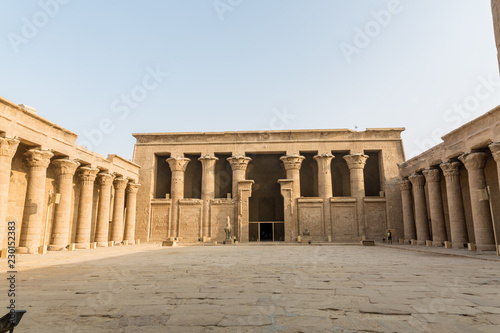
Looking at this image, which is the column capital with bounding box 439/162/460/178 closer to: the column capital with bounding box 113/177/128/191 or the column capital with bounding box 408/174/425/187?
the column capital with bounding box 408/174/425/187

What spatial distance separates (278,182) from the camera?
28.1 meters

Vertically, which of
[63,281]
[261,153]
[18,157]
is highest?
[261,153]

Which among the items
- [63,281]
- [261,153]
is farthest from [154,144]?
[63,281]

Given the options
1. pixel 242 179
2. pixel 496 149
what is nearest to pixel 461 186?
pixel 496 149

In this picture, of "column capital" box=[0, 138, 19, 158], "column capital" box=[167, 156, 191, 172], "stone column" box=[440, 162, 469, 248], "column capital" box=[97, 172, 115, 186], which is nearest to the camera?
"column capital" box=[0, 138, 19, 158]

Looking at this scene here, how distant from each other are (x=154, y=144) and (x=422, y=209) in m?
21.9

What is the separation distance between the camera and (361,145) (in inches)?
1132

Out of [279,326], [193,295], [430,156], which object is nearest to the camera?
[279,326]

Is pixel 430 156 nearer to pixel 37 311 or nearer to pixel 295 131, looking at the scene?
pixel 295 131

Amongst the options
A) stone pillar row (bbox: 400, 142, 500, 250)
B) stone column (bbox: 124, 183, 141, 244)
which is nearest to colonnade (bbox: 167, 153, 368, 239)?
stone column (bbox: 124, 183, 141, 244)

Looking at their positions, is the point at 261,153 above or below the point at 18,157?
above

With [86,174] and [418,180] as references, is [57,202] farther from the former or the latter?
[418,180]

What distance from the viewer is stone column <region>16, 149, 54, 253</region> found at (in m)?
15.5

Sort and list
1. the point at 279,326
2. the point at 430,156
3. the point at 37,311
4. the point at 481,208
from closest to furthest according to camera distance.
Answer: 1. the point at 279,326
2. the point at 37,311
3. the point at 481,208
4. the point at 430,156
